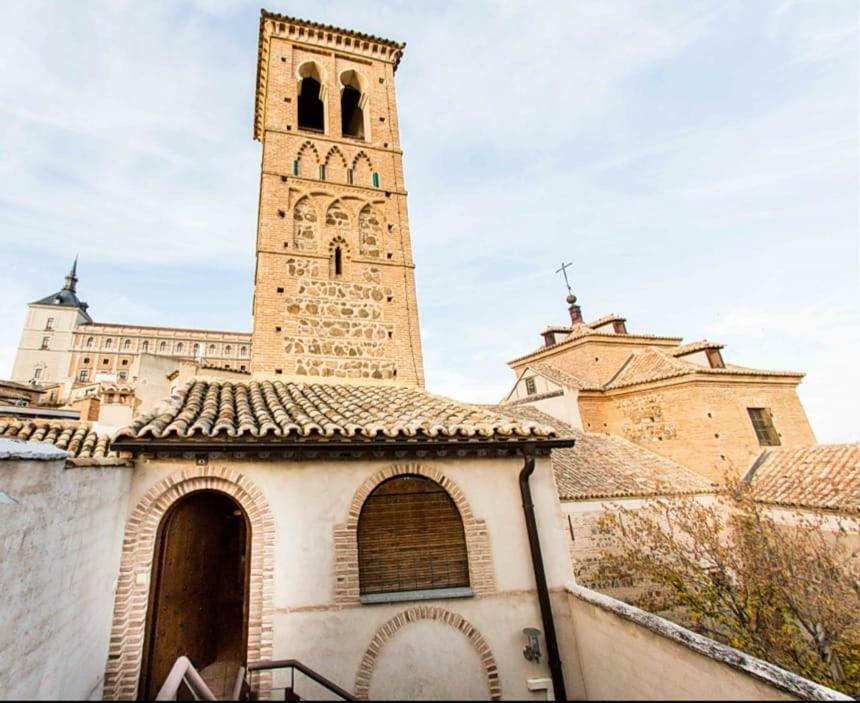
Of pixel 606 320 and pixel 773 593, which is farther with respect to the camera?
pixel 606 320

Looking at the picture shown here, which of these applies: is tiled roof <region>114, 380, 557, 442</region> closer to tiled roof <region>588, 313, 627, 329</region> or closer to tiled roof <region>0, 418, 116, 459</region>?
tiled roof <region>0, 418, 116, 459</region>

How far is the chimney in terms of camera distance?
24156mm

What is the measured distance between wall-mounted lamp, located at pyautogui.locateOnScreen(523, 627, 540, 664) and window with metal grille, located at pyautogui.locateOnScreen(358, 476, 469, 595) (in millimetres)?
935

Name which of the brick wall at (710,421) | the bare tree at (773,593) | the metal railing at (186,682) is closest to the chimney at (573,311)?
the brick wall at (710,421)

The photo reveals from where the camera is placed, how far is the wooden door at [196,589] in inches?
173

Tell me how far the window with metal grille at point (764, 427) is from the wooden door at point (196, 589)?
18599 millimetres

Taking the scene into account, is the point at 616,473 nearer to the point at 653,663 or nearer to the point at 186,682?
the point at 653,663

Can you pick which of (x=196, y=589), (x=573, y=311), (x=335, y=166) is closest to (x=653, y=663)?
(x=196, y=589)

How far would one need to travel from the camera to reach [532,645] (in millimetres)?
4645

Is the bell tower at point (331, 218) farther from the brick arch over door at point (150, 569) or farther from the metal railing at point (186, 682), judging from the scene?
the metal railing at point (186, 682)

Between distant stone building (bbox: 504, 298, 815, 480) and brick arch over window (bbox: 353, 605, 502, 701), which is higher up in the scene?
distant stone building (bbox: 504, 298, 815, 480)

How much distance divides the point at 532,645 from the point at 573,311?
2217cm

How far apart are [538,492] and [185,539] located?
4993mm

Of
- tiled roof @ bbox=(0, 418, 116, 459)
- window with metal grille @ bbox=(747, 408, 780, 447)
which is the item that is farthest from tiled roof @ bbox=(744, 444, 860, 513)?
tiled roof @ bbox=(0, 418, 116, 459)
